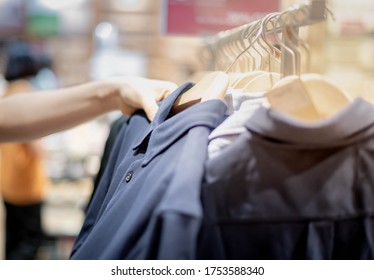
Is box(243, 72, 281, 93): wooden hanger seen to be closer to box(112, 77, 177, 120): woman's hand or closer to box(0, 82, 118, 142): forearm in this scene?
box(112, 77, 177, 120): woman's hand

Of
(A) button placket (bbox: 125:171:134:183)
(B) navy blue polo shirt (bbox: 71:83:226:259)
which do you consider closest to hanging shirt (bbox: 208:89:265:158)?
(B) navy blue polo shirt (bbox: 71:83:226:259)

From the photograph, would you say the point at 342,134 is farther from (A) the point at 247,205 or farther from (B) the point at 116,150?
(B) the point at 116,150

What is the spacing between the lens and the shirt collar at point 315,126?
0.58m

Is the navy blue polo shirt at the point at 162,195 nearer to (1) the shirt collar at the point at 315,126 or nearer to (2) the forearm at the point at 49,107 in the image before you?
(1) the shirt collar at the point at 315,126

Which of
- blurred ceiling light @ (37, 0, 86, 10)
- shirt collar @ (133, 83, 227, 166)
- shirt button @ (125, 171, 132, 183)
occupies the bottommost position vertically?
shirt button @ (125, 171, 132, 183)

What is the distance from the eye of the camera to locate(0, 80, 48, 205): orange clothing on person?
Result: 2311mm

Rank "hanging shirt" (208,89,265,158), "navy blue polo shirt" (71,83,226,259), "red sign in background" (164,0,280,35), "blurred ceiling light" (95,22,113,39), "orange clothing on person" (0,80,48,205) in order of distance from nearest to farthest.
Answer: "navy blue polo shirt" (71,83,226,259) → "hanging shirt" (208,89,265,158) → "red sign in background" (164,0,280,35) → "orange clothing on person" (0,80,48,205) → "blurred ceiling light" (95,22,113,39)

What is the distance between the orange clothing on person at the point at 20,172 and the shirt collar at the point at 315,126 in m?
1.87

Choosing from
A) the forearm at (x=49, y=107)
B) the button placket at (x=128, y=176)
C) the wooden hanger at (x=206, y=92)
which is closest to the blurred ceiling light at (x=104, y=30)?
the forearm at (x=49, y=107)

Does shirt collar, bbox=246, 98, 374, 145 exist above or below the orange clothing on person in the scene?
above

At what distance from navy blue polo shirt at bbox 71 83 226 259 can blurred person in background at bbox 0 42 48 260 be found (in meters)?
1.60

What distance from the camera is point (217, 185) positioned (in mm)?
591
